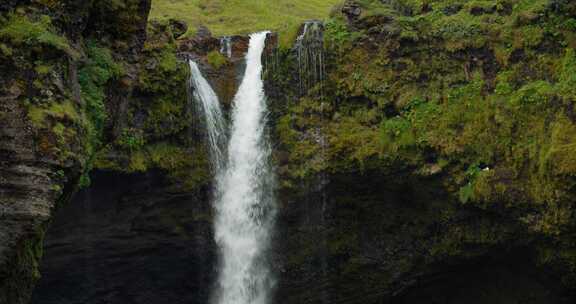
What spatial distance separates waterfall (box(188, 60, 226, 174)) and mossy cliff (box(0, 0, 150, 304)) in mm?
5460

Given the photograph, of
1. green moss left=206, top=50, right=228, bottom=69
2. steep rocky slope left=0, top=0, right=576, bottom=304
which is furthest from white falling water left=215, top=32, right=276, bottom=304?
green moss left=206, top=50, right=228, bottom=69

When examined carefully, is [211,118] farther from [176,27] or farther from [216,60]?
[176,27]

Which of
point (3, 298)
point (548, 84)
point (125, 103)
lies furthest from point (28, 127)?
point (548, 84)

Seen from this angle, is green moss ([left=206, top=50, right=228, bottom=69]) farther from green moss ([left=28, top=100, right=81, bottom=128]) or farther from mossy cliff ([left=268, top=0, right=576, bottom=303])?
green moss ([left=28, top=100, right=81, bottom=128])

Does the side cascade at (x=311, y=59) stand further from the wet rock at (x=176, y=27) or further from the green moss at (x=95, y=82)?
the green moss at (x=95, y=82)

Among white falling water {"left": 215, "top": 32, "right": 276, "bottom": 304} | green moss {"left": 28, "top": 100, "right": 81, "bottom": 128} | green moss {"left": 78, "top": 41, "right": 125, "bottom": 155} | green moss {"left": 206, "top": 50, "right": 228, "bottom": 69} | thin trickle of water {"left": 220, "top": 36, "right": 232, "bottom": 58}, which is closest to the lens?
green moss {"left": 28, "top": 100, "right": 81, "bottom": 128}

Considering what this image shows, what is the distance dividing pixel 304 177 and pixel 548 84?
587 cm

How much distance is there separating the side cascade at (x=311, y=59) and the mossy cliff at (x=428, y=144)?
0.55 feet

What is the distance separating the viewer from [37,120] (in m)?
8.04

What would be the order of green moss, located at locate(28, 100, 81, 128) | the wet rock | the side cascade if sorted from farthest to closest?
the wet rock, the side cascade, green moss, located at locate(28, 100, 81, 128)

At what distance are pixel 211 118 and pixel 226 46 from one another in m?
2.68

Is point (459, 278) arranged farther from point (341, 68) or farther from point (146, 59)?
point (146, 59)

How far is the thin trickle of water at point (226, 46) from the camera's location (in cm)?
1711

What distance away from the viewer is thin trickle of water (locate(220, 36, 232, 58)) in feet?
56.1
